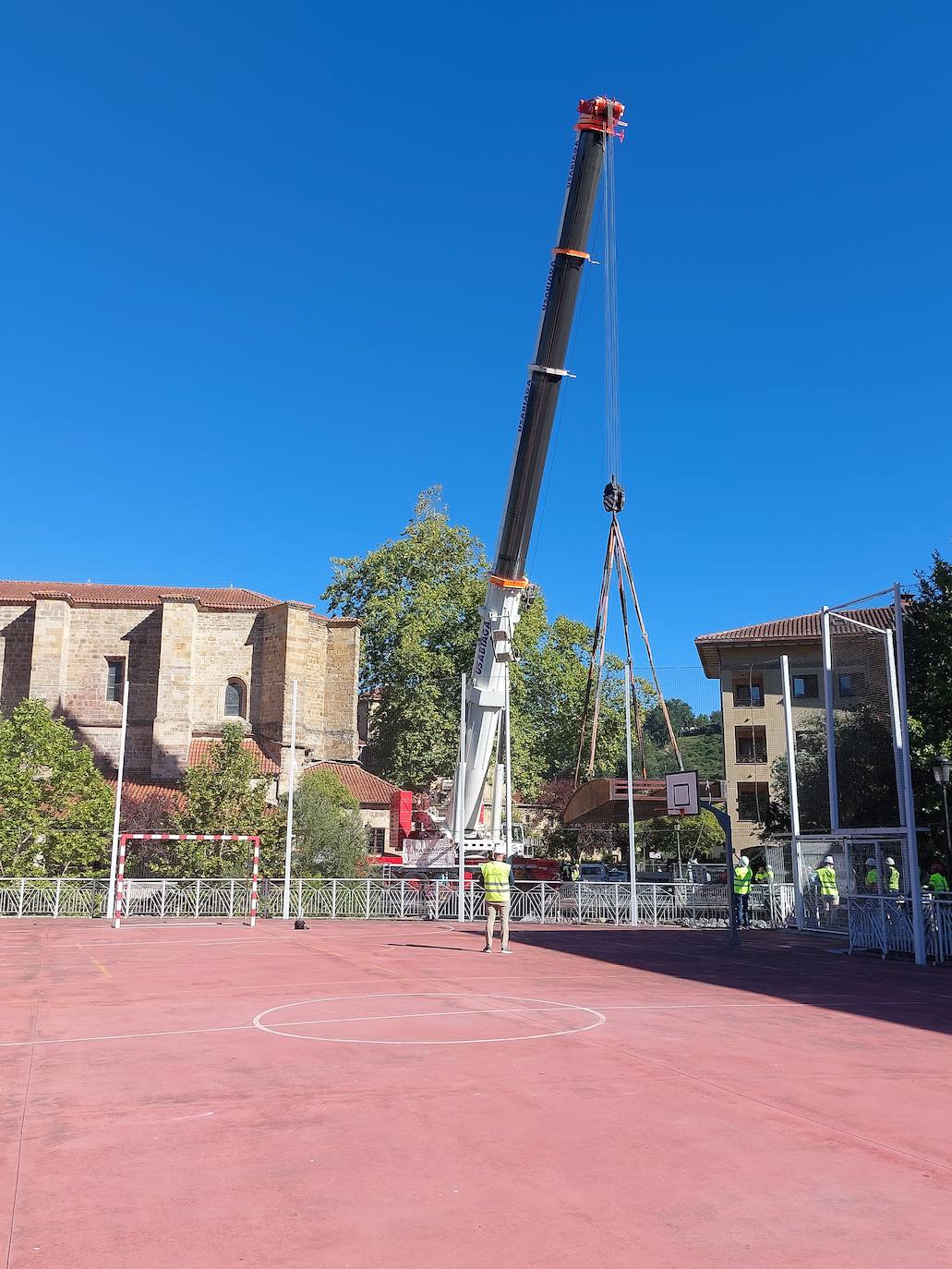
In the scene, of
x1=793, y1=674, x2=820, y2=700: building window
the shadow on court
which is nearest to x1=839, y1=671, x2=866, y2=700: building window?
the shadow on court

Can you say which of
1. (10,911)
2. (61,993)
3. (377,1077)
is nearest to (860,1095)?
A: (377,1077)

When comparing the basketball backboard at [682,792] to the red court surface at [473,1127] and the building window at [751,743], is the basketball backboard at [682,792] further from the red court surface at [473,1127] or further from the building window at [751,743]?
the building window at [751,743]

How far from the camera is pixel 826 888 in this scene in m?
23.4

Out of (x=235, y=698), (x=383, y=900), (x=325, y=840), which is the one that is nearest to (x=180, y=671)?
(x=235, y=698)

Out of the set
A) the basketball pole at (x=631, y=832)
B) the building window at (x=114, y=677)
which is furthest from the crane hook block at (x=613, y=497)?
the building window at (x=114, y=677)

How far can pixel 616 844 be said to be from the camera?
5822 cm

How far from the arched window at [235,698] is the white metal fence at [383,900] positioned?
2136 cm

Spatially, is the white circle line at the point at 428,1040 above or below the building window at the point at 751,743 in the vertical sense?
below

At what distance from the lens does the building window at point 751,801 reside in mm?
49344

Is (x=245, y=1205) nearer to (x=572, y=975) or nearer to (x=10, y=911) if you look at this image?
(x=572, y=975)

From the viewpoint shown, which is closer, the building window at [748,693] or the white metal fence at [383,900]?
the white metal fence at [383,900]

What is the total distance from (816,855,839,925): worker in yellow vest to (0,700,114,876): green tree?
21834 millimetres

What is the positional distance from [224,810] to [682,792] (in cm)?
1609

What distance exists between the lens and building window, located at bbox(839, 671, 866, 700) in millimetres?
23734
